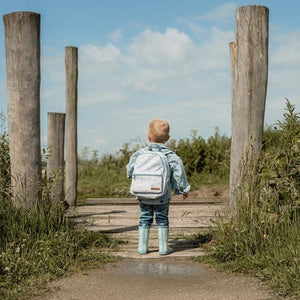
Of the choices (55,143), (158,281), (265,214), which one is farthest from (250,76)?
(55,143)

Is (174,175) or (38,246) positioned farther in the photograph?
(174,175)

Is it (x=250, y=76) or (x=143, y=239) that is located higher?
(x=250, y=76)

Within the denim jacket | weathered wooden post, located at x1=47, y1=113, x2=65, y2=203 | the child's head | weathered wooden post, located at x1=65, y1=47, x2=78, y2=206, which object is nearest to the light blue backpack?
the denim jacket

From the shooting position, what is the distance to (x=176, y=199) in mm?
11609

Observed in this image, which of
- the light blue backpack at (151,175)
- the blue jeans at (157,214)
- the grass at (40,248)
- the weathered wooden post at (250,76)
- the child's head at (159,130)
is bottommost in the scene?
the grass at (40,248)

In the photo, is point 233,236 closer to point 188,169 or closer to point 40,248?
point 40,248

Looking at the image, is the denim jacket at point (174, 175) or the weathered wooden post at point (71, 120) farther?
the weathered wooden post at point (71, 120)

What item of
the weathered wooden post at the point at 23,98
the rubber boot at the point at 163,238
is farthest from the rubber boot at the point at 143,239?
the weathered wooden post at the point at 23,98

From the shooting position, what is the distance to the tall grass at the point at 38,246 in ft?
16.4

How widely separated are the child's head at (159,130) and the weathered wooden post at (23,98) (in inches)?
60.7

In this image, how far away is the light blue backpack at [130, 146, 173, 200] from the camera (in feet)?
18.7

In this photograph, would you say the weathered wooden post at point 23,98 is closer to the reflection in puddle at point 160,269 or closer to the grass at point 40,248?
the grass at point 40,248

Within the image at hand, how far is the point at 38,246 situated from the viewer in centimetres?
562

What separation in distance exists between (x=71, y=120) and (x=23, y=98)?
167 inches
